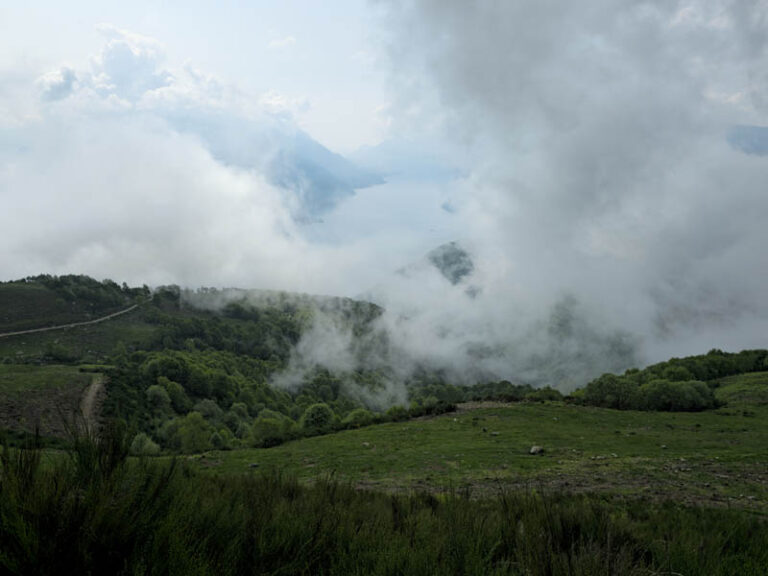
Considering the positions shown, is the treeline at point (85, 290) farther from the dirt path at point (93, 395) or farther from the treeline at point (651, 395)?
the treeline at point (651, 395)

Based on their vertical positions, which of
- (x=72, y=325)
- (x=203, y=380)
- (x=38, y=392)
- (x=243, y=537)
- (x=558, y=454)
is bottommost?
(x=558, y=454)

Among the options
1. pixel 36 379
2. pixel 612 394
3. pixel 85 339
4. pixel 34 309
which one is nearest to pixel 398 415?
pixel 612 394

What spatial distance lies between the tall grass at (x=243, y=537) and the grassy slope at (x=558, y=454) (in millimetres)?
2257

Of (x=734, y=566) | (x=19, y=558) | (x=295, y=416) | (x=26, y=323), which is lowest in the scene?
(x=295, y=416)

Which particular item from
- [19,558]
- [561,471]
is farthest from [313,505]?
[561,471]

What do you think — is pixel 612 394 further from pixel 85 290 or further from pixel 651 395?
pixel 85 290

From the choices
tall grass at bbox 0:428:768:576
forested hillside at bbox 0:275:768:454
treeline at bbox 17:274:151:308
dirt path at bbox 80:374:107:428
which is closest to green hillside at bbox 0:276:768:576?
tall grass at bbox 0:428:768:576

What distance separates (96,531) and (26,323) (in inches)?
5329

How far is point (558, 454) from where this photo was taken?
17.3m

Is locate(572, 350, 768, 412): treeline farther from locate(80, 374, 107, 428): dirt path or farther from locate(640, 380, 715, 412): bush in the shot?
locate(80, 374, 107, 428): dirt path

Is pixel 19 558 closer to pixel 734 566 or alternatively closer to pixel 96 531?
pixel 96 531

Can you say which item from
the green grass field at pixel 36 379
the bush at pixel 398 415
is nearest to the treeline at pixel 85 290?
the green grass field at pixel 36 379

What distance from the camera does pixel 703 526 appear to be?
632cm

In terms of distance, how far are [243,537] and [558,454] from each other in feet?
55.0
